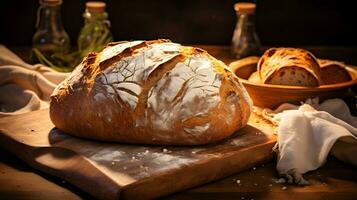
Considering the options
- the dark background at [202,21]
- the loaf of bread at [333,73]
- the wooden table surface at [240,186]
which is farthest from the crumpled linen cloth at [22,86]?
the loaf of bread at [333,73]

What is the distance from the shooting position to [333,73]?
1.82m

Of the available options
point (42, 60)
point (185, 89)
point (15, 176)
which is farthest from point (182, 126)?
point (42, 60)

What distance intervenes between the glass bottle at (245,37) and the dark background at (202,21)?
0.95 feet

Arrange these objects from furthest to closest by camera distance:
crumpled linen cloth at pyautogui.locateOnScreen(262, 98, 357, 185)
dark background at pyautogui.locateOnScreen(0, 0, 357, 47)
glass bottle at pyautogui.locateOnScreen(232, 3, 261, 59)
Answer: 1. dark background at pyautogui.locateOnScreen(0, 0, 357, 47)
2. glass bottle at pyautogui.locateOnScreen(232, 3, 261, 59)
3. crumpled linen cloth at pyautogui.locateOnScreen(262, 98, 357, 185)

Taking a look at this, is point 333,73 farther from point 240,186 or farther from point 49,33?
point 49,33

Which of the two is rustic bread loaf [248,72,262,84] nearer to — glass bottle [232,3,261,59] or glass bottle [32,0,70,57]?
glass bottle [232,3,261,59]

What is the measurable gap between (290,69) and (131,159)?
0.59m

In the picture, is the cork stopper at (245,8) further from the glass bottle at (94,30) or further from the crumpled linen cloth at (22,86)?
the crumpled linen cloth at (22,86)

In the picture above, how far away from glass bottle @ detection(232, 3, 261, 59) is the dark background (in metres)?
0.29

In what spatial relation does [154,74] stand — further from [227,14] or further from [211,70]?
[227,14]

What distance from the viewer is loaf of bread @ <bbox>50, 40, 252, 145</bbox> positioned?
1388mm

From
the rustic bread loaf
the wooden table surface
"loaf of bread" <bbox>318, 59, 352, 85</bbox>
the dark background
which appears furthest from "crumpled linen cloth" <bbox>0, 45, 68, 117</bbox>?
"loaf of bread" <bbox>318, 59, 352, 85</bbox>

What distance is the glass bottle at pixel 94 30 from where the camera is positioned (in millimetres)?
2213

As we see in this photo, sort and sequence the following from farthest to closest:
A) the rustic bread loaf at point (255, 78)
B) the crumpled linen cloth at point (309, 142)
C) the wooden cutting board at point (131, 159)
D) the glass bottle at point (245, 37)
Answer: the glass bottle at point (245, 37) < the rustic bread loaf at point (255, 78) < the crumpled linen cloth at point (309, 142) < the wooden cutting board at point (131, 159)
